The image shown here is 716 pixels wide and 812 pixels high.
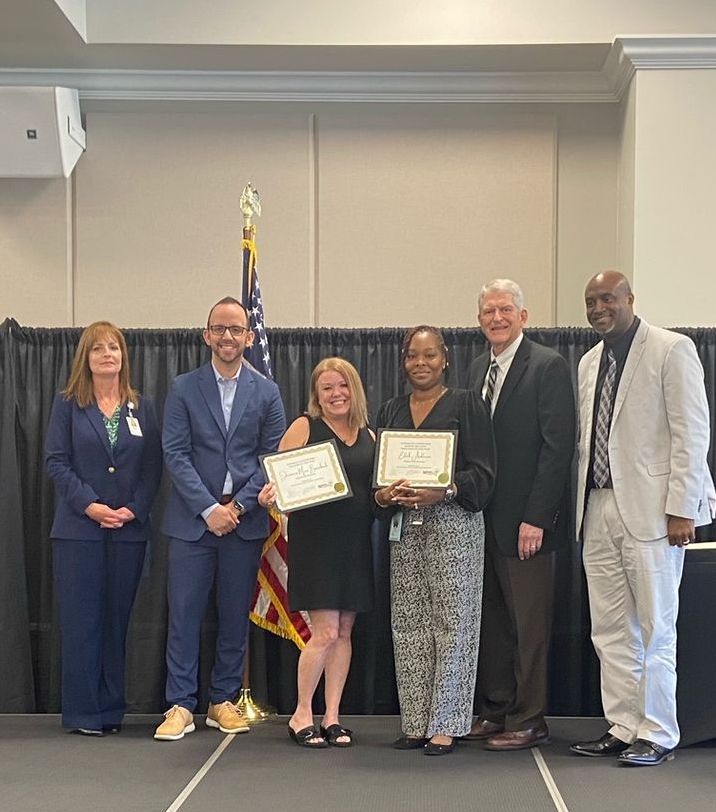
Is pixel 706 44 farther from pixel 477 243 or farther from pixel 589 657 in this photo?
pixel 589 657

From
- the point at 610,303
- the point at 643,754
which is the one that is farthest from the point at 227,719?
the point at 610,303

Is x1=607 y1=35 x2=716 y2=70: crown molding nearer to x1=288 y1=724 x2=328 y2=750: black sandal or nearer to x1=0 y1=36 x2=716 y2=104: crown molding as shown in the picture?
x1=0 y1=36 x2=716 y2=104: crown molding

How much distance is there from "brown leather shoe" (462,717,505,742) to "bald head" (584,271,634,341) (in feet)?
5.14

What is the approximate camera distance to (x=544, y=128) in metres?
5.88

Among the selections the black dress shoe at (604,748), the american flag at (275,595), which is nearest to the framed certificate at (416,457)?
the american flag at (275,595)

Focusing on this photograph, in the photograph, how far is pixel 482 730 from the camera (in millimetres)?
4137

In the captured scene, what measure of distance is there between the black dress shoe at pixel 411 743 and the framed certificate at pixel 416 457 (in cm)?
95

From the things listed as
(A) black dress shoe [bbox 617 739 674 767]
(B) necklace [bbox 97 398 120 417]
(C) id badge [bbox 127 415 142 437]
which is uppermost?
(B) necklace [bbox 97 398 120 417]

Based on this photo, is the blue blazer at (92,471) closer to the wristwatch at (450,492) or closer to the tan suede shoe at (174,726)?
the tan suede shoe at (174,726)

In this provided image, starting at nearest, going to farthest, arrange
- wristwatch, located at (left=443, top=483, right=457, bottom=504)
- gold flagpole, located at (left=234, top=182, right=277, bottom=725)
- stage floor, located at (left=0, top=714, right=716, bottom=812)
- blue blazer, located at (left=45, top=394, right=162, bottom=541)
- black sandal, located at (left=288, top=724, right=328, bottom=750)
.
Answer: stage floor, located at (left=0, top=714, right=716, bottom=812)
wristwatch, located at (left=443, top=483, right=457, bottom=504)
black sandal, located at (left=288, top=724, right=328, bottom=750)
blue blazer, located at (left=45, top=394, right=162, bottom=541)
gold flagpole, located at (left=234, top=182, right=277, bottom=725)

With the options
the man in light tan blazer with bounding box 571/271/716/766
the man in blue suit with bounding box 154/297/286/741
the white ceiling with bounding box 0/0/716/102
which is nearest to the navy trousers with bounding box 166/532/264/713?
the man in blue suit with bounding box 154/297/286/741

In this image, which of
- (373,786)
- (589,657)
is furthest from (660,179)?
(373,786)

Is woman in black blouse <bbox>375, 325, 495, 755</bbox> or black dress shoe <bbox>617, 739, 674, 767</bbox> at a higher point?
woman in black blouse <bbox>375, 325, 495, 755</bbox>

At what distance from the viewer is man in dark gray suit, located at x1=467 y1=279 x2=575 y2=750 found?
3.94 meters
